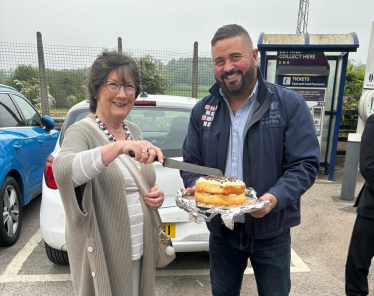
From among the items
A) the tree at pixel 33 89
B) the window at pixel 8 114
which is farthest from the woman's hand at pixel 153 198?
the tree at pixel 33 89

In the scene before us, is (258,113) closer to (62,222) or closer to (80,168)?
(80,168)

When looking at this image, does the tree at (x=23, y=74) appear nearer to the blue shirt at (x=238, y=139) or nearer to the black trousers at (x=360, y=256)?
the blue shirt at (x=238, y=139)

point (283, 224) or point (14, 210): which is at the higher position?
point (283, 224)

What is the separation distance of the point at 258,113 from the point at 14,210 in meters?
3.38

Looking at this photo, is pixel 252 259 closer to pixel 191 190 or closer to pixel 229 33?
pixel 191 190

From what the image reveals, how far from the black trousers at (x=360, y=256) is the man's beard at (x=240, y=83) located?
4.83 feet

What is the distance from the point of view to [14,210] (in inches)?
151

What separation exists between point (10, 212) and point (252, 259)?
306 cm

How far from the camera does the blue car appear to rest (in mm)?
3658

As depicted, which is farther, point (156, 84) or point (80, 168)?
point (156, 84)

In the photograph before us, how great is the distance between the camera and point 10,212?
3.73m

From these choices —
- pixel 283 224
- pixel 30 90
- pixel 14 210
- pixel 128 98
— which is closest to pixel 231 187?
pixel 283 224

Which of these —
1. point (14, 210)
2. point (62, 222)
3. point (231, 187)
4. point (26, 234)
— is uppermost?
point (231, 187)

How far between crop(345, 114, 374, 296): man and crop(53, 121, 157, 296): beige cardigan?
1776 millimetres
